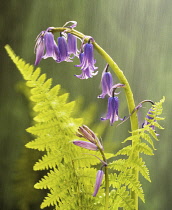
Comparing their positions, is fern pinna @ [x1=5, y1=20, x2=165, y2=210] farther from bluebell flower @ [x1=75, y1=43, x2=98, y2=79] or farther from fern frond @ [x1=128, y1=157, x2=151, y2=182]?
bluebell flower @ [x1=75, y1=43, x2=98, y2=79]

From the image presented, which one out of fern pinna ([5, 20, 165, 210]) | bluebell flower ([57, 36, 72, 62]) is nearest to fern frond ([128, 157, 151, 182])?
fern pinna ([5, 20, 165, 210])

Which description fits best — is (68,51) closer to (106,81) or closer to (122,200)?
(106,81)

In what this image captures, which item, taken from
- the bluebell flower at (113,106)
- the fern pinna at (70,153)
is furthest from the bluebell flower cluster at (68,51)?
the fern pinna at (70,153)

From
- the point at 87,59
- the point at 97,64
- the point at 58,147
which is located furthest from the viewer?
the point at 97,64

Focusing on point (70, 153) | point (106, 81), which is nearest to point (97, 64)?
point (106, 81)

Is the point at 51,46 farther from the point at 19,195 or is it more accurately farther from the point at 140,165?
the point at 19,195

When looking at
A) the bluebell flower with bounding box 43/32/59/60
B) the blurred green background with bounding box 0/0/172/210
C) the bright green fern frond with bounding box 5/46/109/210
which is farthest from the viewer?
the blurred green background with bounding box 0/0/172/210

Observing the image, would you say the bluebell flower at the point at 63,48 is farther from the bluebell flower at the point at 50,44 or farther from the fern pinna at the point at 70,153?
the fern pinna at the point at 70,153

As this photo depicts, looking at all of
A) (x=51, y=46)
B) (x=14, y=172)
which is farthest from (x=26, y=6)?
(x=14, y=172)

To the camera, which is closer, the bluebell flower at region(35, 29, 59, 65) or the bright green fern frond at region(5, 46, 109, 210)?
the bright green fern frond at region(5, 46, 109, 210)
